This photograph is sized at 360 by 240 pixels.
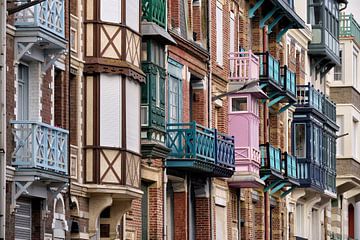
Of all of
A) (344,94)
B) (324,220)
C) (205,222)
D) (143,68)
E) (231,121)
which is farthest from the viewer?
(344,94)

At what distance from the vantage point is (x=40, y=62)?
38.8m

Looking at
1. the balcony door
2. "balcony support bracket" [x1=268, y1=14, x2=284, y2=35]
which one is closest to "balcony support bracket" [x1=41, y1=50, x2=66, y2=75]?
the balcony door

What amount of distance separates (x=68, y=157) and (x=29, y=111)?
5.99 feet

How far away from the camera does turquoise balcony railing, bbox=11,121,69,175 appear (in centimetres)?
3653

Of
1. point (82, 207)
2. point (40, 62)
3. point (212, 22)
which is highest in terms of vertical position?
point (212, 22)

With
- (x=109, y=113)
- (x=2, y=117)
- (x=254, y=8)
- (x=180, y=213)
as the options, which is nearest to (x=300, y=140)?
(x=254, y=8)

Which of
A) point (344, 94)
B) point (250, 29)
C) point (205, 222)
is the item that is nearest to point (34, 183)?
point (205, 222)

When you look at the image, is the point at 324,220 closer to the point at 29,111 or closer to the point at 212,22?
the point at 212,22

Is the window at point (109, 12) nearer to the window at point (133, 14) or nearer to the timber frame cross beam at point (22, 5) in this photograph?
the window at point (133, 14)

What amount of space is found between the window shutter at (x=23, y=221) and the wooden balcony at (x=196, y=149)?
10.6 m

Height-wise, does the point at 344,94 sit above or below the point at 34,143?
above

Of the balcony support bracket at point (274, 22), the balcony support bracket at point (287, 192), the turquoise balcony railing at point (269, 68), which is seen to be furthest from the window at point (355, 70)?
the turquoise balcony railing at point (269, 68)

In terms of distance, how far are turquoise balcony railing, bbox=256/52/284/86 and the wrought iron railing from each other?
219cm

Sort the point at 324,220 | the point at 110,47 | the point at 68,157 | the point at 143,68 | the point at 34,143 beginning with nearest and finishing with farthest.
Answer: the point at 34,143
the point at 68,157
the point at 110,47
the point at 143,68
the point at 324,220
